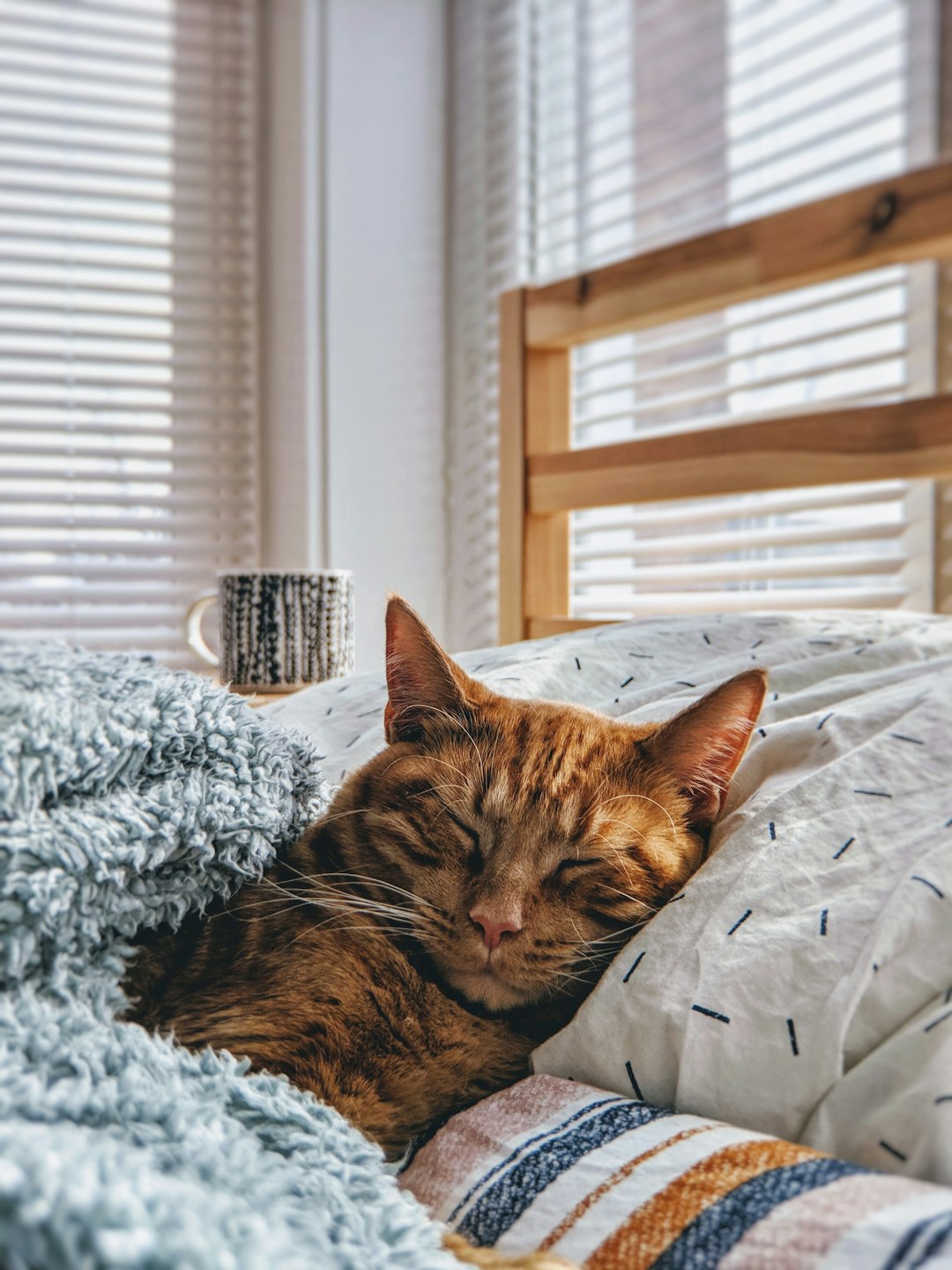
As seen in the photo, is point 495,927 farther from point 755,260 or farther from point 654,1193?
point 755,260

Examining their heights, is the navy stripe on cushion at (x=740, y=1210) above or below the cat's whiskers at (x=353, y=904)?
below

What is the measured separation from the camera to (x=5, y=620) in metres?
2.62

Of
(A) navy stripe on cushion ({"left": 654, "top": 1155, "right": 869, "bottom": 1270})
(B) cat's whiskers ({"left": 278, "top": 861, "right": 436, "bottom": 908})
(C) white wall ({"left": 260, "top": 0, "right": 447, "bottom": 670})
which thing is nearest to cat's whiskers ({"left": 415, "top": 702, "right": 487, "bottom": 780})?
(B) cat's whiskers ({"left": 278, "top": 861, "right": 436, "bottom": 908})

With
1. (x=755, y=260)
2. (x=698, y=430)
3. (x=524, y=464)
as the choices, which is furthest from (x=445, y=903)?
(x=524, y=464)

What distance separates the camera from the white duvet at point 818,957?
23.3 inches

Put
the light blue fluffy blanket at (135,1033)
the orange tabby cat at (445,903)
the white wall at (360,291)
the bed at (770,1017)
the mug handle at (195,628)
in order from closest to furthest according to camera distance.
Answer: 1. the light blue fluffy blanket at (135,1033)
2. the bed at (770,1017)
3. the orange tabby cat at (445,903)
4. the mug handle at (195,628)
5. the white wall at (360,291)

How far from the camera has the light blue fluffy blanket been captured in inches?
15.7

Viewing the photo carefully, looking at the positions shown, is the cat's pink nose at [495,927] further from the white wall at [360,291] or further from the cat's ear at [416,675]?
the white wall at [360,291]

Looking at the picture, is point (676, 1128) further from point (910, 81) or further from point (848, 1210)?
point (910, 81)

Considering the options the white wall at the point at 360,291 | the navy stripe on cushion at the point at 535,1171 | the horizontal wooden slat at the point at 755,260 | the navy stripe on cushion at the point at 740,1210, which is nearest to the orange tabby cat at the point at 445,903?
the navy stripe on cushion at the point at 535,1171

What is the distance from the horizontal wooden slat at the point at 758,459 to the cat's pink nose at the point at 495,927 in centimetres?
102

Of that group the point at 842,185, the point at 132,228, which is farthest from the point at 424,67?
the point at 842,185

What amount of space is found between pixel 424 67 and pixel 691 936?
249cm

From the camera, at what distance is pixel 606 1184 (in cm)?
55
